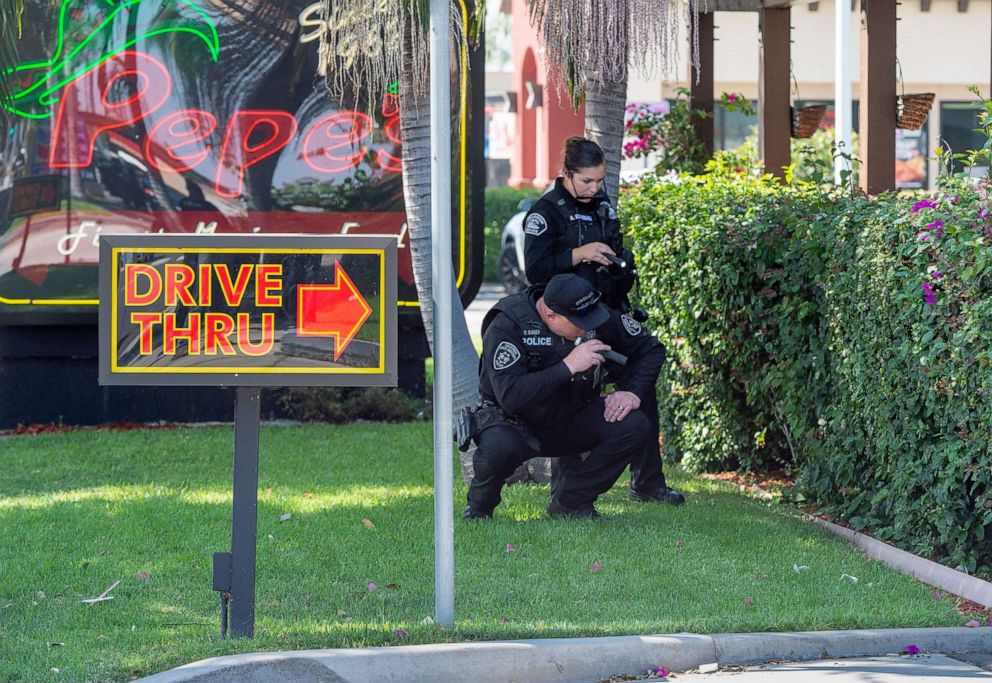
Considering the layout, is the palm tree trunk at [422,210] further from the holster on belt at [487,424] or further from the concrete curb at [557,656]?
the concrete curb at [557,656]

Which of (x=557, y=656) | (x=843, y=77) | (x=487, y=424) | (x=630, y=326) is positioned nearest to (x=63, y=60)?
(x=487, y=424)

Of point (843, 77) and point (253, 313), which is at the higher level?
point (843, 77)

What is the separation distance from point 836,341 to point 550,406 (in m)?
1.45

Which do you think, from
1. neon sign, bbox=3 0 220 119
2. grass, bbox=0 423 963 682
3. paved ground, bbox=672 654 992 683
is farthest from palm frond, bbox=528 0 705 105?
neon sign, bbox=3 0 220 119

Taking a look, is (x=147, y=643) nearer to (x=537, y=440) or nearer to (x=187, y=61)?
(x=537, y=440)

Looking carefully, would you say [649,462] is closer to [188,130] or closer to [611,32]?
[611,32]

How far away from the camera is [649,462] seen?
293 inches

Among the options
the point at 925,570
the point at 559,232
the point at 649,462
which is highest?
the point at 559,232

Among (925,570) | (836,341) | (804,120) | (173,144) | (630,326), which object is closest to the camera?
(925,570)

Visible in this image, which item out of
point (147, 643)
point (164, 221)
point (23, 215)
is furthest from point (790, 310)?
point (23, 215)

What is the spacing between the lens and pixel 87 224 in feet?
32.7

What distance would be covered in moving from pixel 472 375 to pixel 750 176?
8.98ft

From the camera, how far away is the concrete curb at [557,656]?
15.2 feet

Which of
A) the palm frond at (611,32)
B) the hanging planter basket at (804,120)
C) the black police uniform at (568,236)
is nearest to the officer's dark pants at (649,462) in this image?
the black police uniform at (568,236)
